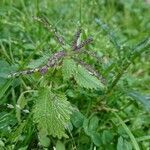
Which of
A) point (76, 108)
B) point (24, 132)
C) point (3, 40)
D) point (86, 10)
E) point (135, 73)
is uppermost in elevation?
point (86, 10)

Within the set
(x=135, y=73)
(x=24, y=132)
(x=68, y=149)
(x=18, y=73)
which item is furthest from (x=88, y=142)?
(x=135, y=73)

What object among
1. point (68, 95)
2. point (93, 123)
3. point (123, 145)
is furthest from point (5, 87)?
point (123, 145)

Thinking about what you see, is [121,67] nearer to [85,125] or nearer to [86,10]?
[85,125]

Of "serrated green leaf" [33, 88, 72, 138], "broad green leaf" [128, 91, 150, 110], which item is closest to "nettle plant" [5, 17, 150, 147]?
"serrated green leaf" [33, 88, 72, 138]

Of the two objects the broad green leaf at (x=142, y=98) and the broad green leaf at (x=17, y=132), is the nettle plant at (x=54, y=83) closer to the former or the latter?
the broad green leaf at (x=17, y=132)

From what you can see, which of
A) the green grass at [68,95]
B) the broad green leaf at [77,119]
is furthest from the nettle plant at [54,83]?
the broad green leaf at [77,119]

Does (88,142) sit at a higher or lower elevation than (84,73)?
lower

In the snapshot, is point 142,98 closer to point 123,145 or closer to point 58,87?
point 123,145
